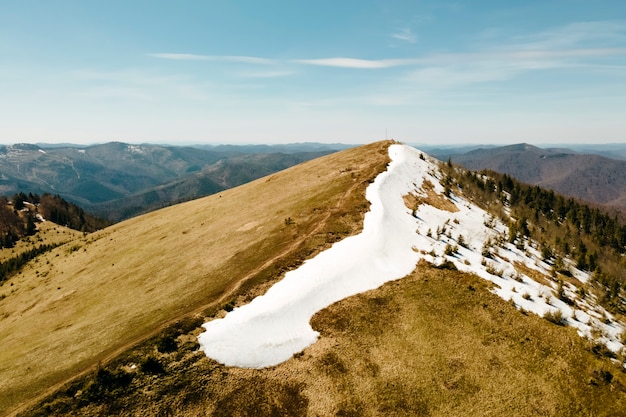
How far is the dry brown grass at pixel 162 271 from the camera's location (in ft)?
83.0

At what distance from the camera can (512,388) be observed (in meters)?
17.7

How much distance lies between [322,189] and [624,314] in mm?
35475

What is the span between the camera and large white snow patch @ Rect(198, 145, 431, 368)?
19781 mm

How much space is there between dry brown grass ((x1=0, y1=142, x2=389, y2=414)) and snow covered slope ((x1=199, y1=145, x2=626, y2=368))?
2405 mm

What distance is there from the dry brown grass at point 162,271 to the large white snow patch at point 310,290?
6.39ft

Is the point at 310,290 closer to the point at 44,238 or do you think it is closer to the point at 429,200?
the point at 429,200

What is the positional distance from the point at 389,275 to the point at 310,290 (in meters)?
6.73

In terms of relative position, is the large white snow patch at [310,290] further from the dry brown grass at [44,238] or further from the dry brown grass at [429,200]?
the dry brown grass at [44,238]

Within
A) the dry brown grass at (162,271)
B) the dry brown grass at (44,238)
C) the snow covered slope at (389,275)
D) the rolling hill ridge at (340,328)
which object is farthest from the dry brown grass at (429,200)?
the dry brown grass at (44,238)

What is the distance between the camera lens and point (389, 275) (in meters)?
26.8

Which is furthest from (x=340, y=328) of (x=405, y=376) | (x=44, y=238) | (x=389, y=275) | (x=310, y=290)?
(x=44, y=238)

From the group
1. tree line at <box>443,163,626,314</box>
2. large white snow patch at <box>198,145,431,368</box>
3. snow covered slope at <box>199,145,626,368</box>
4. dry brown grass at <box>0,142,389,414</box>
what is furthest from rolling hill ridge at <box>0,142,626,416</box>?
tree line at <box>443,163,626,314</box>

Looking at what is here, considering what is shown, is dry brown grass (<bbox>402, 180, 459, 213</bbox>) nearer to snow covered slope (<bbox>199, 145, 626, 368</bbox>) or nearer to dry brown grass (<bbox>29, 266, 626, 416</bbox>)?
snow covered slope (<bbox>199, 145, 626, 368</bbox>)

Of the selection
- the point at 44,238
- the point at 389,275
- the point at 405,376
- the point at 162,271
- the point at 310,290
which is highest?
the point at 389,275
